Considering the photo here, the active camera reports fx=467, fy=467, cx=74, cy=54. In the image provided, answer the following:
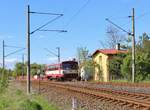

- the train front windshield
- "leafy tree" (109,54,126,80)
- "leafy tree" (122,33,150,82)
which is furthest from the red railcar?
"leafy tree" (122,33,150,82)

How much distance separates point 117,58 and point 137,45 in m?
16.1

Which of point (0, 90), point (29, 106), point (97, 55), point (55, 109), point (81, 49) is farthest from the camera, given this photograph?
point (81, 49)

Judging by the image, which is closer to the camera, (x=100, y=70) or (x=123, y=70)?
(x=123, y=70)

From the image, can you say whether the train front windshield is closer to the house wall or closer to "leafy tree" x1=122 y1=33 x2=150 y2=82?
the house wall

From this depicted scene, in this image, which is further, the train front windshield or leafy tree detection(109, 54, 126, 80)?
leafy tree detection(109, 54, 126, 80)

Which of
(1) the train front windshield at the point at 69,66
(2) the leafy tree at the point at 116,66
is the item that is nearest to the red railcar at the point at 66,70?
(1) the train front windshield at the point at 69,66

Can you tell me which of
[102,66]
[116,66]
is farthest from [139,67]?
[102,66]

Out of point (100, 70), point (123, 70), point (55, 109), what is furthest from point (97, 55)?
point (55, 109)

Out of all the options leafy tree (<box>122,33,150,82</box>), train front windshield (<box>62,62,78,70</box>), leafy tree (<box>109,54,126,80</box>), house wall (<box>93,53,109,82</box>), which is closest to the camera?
leafy tree (<box>122,33,150,82</box>)

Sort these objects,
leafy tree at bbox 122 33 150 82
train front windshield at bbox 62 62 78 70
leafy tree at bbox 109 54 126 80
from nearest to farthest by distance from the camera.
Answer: leafy tree at bbox 122 33 150 82 < train front windshield at bbox 62 62 78 70 < leafy tree at bbox 109 54 126 80

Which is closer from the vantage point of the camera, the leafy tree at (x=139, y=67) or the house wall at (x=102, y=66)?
the leafy tree at (x=139, y=67)

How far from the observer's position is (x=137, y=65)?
62219mm

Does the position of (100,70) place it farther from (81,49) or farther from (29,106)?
(29,106)

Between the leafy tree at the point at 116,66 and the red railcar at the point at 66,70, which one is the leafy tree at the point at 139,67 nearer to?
the leafy tree at the point at 116,66
